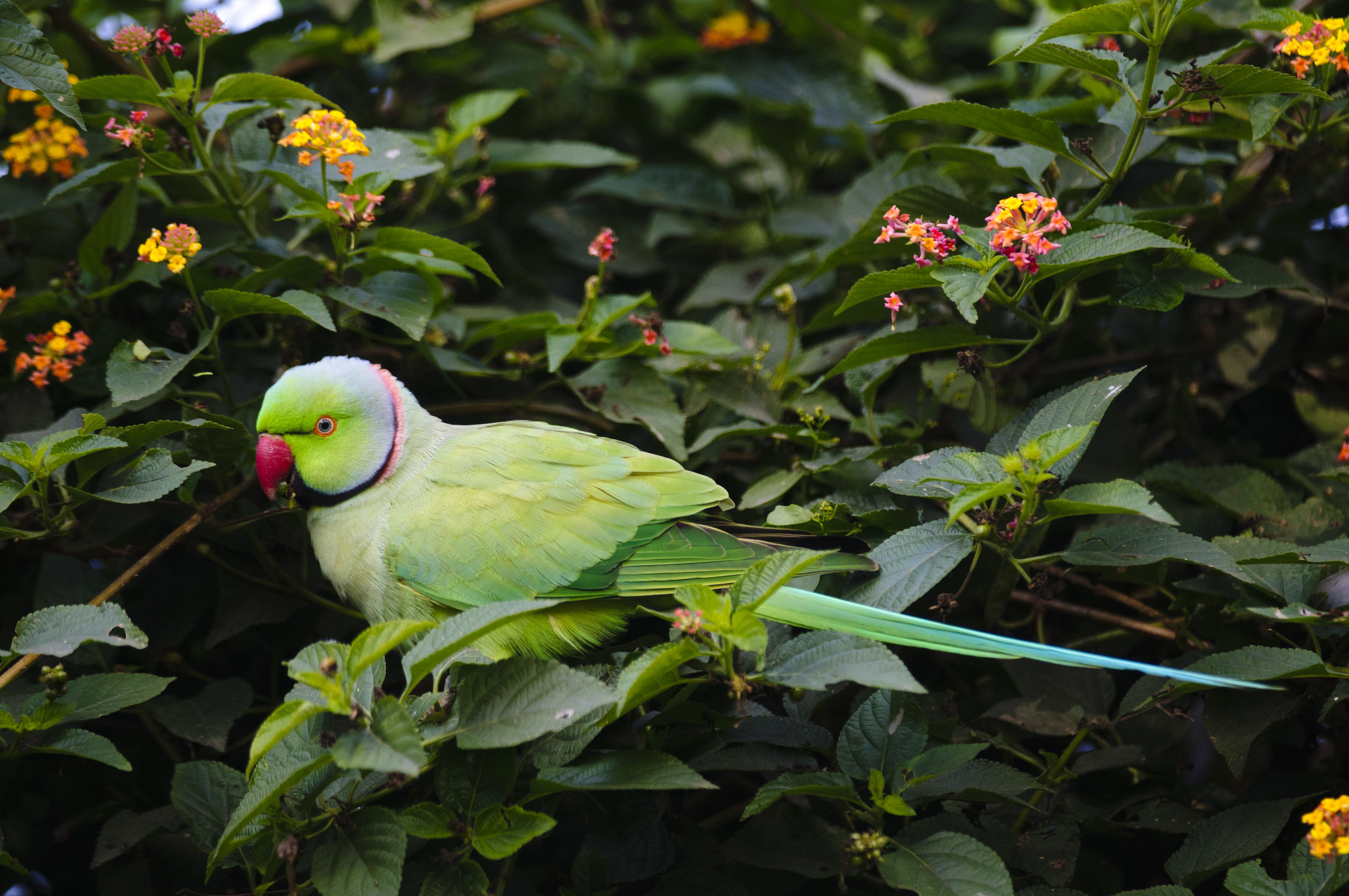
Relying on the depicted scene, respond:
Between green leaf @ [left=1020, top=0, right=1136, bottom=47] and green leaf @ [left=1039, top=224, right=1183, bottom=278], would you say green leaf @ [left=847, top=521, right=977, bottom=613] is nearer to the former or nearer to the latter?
green leaf @ [left=1039, top=224, right=1183, bottom=278]

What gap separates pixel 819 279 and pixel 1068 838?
1.80 meters

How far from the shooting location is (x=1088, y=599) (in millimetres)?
2523

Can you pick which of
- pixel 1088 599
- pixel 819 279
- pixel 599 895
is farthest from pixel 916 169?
pixel 599 895

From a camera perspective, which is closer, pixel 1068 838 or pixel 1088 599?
pixel 1068 838

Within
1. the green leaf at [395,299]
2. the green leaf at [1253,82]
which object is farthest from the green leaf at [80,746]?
the green leaf at [1253,82]

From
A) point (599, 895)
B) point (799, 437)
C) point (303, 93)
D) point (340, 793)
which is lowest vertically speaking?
point (599, 895)

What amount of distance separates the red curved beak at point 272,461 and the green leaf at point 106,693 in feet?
1.57

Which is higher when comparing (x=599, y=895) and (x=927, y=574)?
(x=927, y=574)

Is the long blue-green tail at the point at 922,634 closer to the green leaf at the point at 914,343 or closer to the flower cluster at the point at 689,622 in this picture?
the flower cluster at the point at 689,622

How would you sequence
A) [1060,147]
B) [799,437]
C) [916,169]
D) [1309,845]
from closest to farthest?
[1309,845] < [1060,147] < [799,437] < [916,169]

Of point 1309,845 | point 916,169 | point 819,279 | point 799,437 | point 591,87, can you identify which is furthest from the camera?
point 591,87

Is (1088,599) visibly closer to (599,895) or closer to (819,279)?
(819,279)

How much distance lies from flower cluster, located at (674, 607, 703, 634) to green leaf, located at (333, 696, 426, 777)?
467mm

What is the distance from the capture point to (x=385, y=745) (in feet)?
4.76
